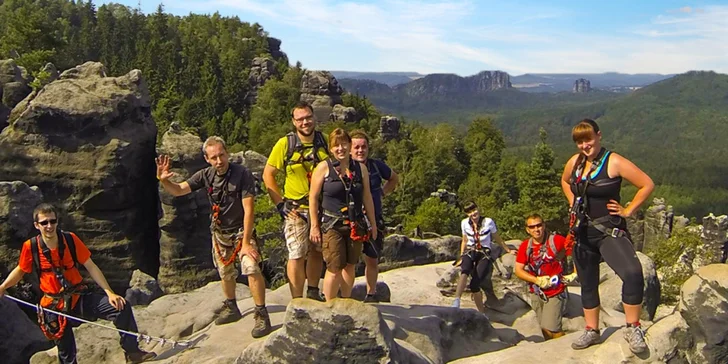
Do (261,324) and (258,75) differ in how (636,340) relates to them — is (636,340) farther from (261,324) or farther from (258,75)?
(258,75)

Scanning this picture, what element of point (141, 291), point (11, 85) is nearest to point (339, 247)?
point (141, 291)

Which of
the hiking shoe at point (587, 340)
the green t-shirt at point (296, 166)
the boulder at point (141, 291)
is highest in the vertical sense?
the green t-shirt at point (296, 166)

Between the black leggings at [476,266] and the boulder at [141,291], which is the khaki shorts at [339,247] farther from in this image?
the boulder at [141,291]

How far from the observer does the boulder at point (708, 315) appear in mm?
6008

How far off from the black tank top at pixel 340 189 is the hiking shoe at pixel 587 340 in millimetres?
2791

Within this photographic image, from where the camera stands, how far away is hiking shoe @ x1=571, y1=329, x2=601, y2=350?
21.5 feet

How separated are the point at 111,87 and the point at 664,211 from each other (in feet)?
119

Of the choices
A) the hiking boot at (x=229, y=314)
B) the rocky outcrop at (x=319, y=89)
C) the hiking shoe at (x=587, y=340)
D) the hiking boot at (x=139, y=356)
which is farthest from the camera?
the rocky outcrop at (x=319, y=89)

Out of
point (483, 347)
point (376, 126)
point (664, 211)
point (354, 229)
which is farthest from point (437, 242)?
point (376, 126)

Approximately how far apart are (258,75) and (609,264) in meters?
77.3

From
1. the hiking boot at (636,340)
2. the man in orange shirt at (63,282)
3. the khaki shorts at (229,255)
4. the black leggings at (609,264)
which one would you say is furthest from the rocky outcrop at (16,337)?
the hiking boot at (636,340)

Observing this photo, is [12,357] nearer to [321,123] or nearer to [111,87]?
[111,87]

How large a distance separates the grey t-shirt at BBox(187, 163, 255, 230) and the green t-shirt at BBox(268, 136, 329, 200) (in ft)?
1.30

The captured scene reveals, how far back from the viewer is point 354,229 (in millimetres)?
7168
